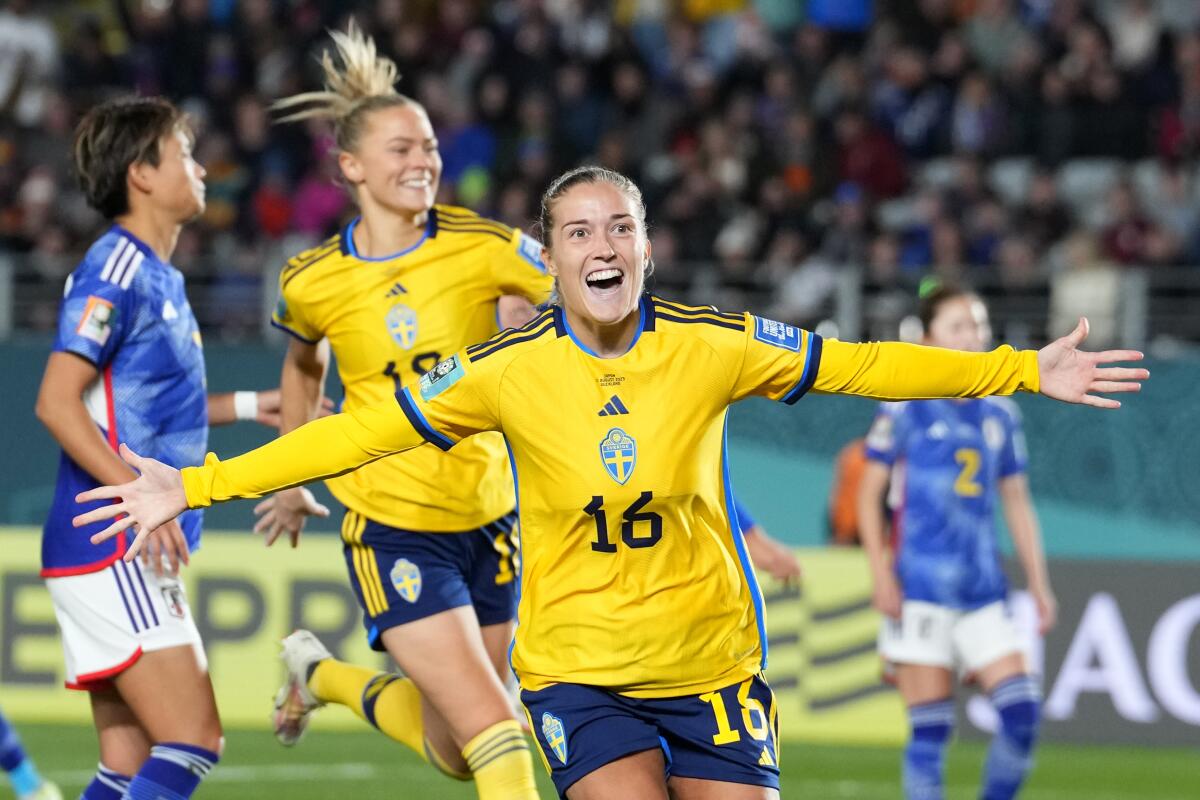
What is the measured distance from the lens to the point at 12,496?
13016 millimetres

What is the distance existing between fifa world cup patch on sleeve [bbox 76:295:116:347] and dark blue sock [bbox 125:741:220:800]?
119 cm

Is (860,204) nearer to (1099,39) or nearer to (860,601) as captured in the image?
(1099,39)

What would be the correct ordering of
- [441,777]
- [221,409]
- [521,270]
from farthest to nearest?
[441,777] < [221,409] < [521,270]

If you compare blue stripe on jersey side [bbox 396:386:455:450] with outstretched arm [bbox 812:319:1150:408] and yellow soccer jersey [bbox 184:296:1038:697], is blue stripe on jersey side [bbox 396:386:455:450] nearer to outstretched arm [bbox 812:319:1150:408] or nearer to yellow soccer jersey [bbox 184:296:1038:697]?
yellow soccer jersey [bbox 184:296:1038:697]

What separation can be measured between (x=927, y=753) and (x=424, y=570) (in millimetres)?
2561

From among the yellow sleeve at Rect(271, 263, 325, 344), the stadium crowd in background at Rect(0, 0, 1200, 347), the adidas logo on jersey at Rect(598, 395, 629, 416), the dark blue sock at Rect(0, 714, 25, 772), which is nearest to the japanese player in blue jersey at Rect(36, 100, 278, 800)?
the yellow sleeve at Rect(271, 263, 325, 344)

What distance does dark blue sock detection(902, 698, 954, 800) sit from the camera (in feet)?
24.2

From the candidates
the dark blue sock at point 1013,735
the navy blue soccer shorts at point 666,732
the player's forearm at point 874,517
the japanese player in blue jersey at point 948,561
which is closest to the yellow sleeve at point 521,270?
the navy blue soccer shorts at point 666,732

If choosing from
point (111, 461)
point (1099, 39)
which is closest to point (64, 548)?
point (111, 461)

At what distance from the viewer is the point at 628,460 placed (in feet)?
14.8

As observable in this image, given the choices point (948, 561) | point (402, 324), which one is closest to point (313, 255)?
point (402, 324)

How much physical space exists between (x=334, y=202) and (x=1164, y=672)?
7.70 m

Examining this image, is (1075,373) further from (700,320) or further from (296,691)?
(296,691)

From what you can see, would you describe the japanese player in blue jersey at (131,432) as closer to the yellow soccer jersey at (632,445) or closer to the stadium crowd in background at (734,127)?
the yellow soccer jersey at (632,445)
